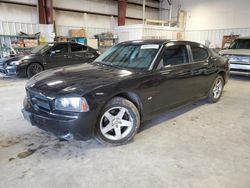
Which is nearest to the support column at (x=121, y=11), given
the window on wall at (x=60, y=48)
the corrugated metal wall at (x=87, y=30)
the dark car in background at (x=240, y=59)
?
the corrugated metal wall at (x=87, y=30)

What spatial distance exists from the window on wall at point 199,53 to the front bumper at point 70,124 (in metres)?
2.20

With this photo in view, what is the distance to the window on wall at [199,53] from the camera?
11.5 feet

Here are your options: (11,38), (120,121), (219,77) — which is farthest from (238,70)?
(11,38)

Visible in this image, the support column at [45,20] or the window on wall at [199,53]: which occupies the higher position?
the support column at [45,20]

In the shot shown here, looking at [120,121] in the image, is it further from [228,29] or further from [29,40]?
[228,29]

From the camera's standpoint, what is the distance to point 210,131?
2.96 metres

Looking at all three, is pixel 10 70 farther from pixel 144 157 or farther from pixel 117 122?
pixel 144 157

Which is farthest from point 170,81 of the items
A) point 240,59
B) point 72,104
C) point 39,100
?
point 240,59

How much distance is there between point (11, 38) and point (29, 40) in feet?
2.96

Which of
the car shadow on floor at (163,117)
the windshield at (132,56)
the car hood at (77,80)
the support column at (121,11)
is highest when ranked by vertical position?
the support column at (121,11)

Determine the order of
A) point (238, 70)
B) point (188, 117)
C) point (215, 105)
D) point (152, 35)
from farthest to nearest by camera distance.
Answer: point (152, 35), point (238, 70), point (215, 105), point (188, 117)

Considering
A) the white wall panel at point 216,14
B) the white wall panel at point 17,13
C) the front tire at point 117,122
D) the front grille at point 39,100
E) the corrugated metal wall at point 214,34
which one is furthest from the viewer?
the corrugated metal wall at point 214,34

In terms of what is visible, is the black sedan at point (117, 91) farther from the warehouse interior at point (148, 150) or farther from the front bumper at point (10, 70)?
the front bumper at point (10, 70)

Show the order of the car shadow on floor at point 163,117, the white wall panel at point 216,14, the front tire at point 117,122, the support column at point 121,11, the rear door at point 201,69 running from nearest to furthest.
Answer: the front tire at point 117,122
the car shadow on floor at point 163,117
the rear door at point 201,69
the white wall panel at point 216,14
the support column at point 121,11
